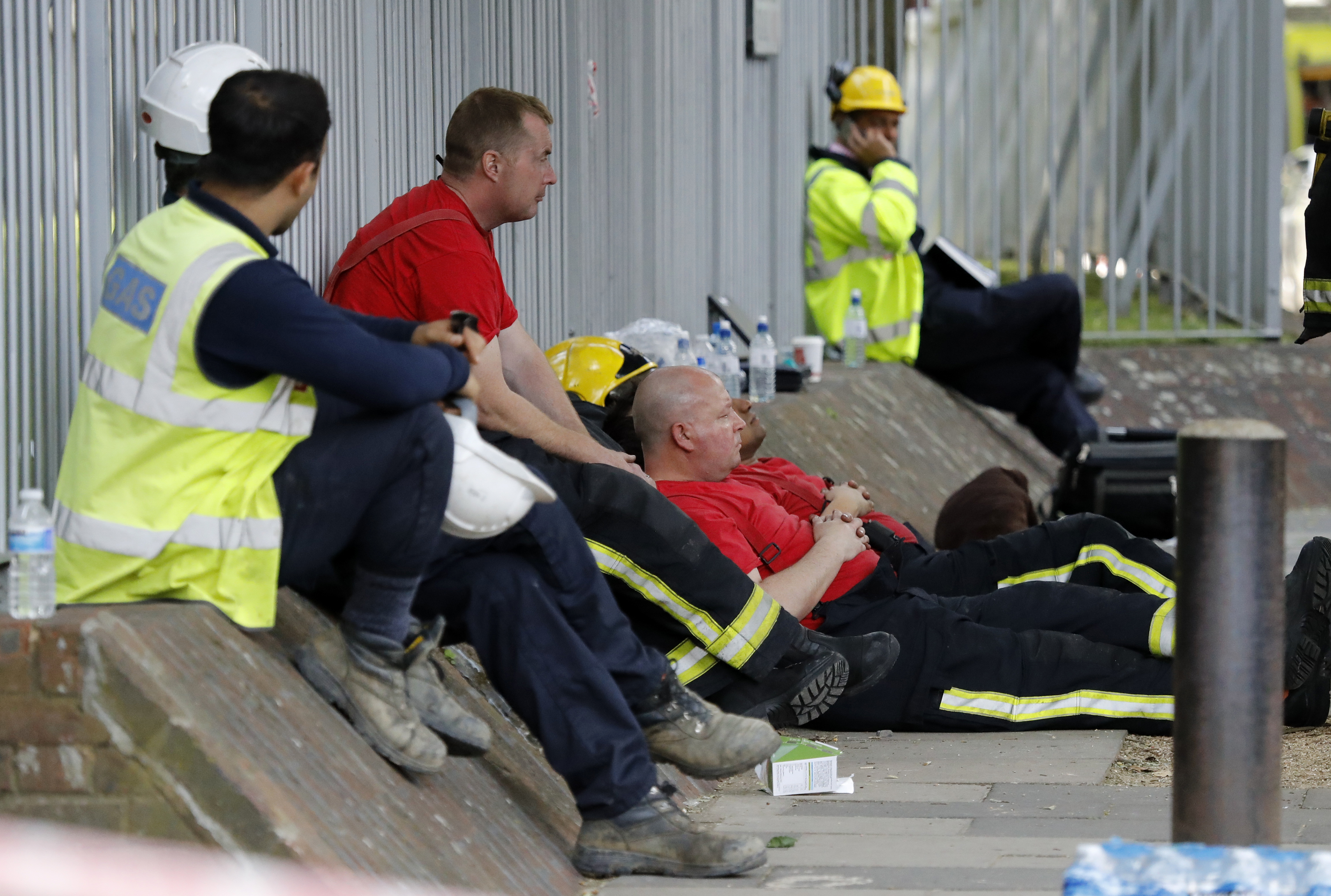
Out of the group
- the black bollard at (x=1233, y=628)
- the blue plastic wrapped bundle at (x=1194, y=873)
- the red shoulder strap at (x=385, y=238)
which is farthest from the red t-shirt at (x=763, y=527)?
the blue plastic wrapped bundle at (x=1194, y=873)

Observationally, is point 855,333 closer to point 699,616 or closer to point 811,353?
point 811,353

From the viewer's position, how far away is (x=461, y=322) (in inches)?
142

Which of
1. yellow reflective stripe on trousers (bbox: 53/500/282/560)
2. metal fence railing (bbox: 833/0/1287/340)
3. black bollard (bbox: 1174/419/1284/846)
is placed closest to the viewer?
black bollard (bbox: 1174/419/1284/846)

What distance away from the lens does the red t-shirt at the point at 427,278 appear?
4.80 meters

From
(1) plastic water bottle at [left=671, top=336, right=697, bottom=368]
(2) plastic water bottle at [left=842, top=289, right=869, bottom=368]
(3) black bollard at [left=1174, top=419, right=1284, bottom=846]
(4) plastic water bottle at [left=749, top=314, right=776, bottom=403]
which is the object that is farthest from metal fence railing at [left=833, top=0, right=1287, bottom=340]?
(3) black bollard at [left=1174, top=419, right=1284, bottom=846]

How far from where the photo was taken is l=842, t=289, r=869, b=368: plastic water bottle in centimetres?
1105

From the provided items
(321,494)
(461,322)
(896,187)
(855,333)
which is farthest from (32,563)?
(855,333)

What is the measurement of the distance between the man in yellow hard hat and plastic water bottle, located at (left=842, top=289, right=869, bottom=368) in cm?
14

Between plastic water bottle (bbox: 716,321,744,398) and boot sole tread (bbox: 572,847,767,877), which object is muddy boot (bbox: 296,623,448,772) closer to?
boot sole tread (bbox: 572,847,767,877)

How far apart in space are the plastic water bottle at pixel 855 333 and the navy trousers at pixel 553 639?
7422 millimetres

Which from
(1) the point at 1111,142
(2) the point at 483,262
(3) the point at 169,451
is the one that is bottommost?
(3) the point at 169,451

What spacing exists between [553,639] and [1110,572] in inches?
102

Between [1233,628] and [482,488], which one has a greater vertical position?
[482,488]

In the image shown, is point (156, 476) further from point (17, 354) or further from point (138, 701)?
point (17, 354)
